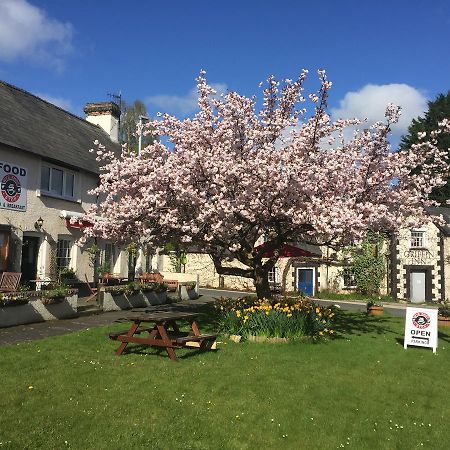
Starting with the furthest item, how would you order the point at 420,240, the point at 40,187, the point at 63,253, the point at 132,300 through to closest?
the point at 420,240, the point at 63,253, the point at 40,187, the point at 132,300

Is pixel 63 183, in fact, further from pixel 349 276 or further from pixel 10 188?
pixel 349 276

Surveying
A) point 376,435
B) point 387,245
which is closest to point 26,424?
point 376,435

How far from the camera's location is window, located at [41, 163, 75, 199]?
19859 millimetres

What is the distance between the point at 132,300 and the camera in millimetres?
18859

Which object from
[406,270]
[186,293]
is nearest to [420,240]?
[406,270]

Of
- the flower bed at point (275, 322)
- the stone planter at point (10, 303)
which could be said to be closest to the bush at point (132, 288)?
the stone planter at point (10, 303)

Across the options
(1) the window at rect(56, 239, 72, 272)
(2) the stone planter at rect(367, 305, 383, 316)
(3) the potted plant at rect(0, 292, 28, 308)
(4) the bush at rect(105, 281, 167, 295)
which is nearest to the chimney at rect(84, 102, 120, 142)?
(1) the window at rect(56, 239, 72, 272)

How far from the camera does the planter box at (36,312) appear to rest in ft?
42.7

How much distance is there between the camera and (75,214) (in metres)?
20.6

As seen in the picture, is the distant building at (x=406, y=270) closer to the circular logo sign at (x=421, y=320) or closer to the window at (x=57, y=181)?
the window at (x=57, y=181)

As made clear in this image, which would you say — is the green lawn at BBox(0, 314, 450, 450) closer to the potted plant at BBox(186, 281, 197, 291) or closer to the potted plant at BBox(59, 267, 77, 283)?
the potted plant at BBox(59, 267, 77, 283)

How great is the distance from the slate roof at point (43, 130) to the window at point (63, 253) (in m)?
3.46

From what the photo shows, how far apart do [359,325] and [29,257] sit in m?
13.2

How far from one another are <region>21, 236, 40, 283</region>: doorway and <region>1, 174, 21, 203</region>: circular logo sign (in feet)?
5.99
